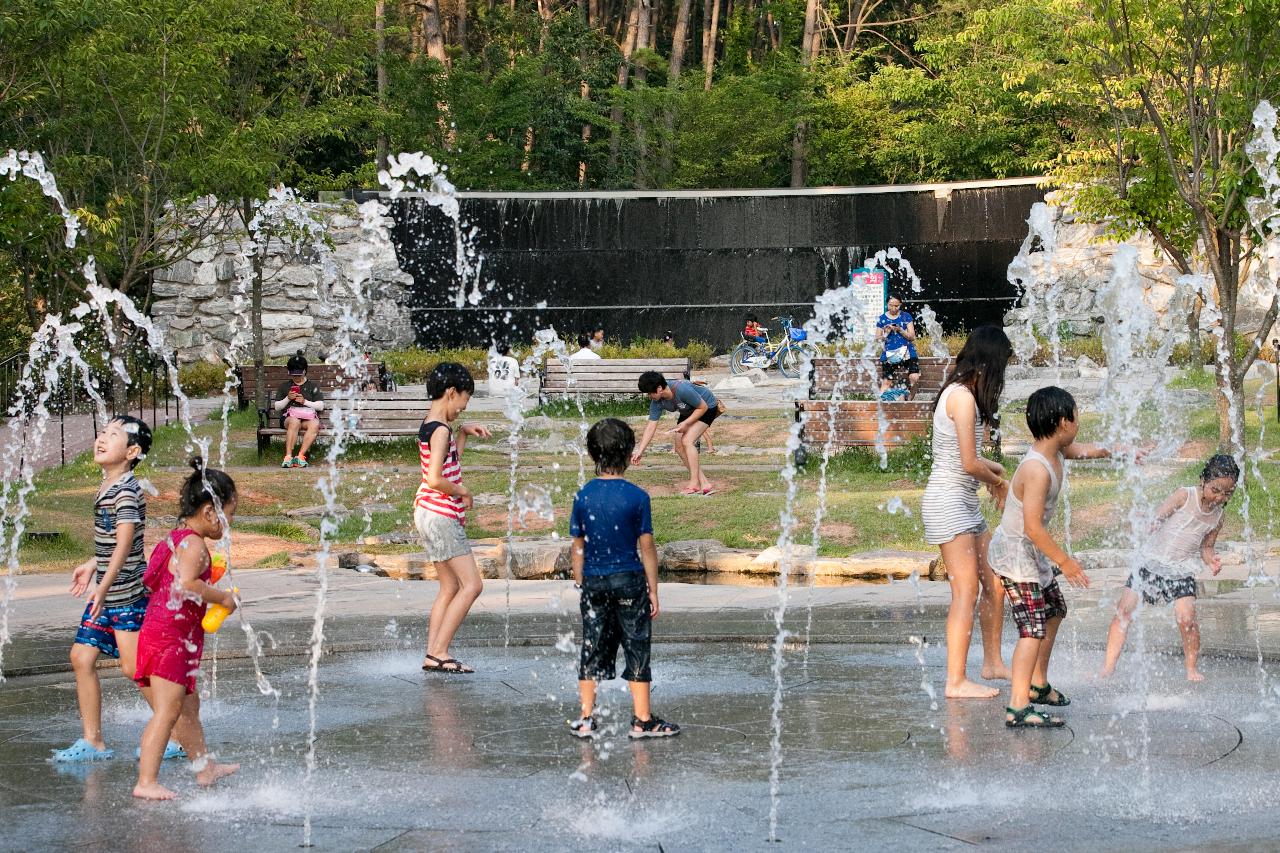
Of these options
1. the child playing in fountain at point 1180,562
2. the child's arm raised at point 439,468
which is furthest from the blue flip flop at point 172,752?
the child playing in fountain at point 1180,562

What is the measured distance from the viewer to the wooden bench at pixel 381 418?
1805cm

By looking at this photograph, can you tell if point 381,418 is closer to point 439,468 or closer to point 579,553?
point 439,468

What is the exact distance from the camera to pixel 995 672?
23.8ft

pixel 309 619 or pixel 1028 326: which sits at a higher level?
pixel 1028 326

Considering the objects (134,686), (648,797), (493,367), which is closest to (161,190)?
(493,367)

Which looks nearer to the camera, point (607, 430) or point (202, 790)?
point (202, 790)

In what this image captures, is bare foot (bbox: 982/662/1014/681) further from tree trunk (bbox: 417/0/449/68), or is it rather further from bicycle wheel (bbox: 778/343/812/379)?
tree trunk (bbox: 417/0/449/68)

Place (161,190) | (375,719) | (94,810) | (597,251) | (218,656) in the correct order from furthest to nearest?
(597,251) → (161,190) → (218,656) → (375,719) → (94,810)

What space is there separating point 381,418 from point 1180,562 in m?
12.2

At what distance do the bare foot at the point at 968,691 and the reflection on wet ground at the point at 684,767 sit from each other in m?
0.13

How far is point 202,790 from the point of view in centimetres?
572

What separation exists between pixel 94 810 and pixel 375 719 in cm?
163

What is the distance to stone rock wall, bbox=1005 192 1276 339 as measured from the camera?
28.5m

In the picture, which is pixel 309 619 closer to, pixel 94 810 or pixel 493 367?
pixel 94 810
